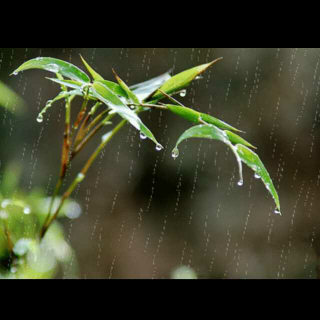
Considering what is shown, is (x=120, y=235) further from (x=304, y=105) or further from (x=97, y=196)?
(x=304, y=105)

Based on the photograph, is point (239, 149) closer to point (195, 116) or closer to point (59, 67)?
point (195, 116)

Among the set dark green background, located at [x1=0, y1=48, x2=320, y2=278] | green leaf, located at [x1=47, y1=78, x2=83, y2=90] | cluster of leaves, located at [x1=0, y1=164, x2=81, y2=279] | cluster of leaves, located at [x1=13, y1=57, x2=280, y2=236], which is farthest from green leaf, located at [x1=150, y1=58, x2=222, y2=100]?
dark green background, located at [x1=0, y1=48, x2=320, y2=278]

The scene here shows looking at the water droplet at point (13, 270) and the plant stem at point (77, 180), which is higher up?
the plant stem at point (77, 180)

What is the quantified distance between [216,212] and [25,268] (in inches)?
52.3

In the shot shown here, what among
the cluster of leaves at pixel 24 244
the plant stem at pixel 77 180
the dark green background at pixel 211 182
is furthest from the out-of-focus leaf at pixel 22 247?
the dark green background at pixel 211 182

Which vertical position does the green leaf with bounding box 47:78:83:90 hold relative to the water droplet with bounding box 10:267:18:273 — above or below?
above

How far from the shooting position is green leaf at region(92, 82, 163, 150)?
38 centimetres

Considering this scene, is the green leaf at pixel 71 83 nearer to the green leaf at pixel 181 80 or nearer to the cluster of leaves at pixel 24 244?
the green leaf at pixel 181 80

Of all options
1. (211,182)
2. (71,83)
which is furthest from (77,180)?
(211,182)

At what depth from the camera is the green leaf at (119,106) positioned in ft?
1.26

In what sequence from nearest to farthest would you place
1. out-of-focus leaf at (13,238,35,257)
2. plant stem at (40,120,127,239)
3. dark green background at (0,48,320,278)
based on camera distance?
plant stem at (40,120,127,239) < out-of-focus leaf at (13,238,35,257) < dark green background at (0,48,320,278)

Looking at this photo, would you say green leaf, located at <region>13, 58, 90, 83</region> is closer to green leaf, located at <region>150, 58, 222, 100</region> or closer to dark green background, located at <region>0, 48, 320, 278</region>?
green leaf, located at <region>150, 58, 222, 100</region>

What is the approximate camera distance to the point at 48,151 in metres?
1.89

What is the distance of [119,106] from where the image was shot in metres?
0.40
